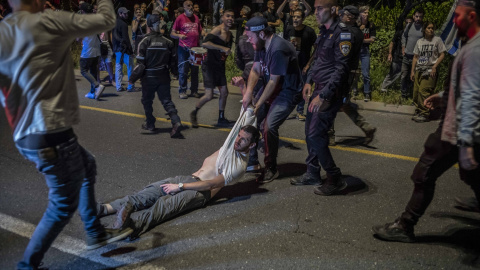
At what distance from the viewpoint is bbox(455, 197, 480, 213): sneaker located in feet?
16.3

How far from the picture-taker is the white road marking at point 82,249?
12.6 feet

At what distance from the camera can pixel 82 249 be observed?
161 inches

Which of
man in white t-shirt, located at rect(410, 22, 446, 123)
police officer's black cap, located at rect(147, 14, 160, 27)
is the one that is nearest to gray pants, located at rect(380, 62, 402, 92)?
man in white t-shirt, located at rect(410, 22, 446, 123)

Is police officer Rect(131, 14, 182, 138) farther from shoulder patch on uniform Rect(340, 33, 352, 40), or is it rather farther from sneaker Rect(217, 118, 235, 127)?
shoulder patch on uniform Rect(340, 33, 352, 40)

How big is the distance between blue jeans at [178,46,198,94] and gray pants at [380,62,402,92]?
4.18 metres

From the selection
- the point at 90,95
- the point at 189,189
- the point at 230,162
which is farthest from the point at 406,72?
the point at 189,189

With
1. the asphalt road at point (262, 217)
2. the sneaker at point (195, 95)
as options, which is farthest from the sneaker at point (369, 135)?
the sneaker at point (195, 95)

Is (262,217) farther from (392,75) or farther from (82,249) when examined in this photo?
(392,75)

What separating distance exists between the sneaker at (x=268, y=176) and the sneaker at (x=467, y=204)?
1977 millimetres

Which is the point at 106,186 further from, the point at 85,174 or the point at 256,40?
the point at 256,40

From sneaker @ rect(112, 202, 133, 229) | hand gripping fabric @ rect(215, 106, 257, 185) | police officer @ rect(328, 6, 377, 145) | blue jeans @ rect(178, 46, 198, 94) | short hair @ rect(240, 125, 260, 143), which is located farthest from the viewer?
blue jeans @ rect(178, 46, 198, 94)

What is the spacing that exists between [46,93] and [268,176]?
3.17 meters

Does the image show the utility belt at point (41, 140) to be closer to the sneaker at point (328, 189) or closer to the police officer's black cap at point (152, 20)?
the sneaker at point (328, 189)

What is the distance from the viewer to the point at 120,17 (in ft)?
37.7
